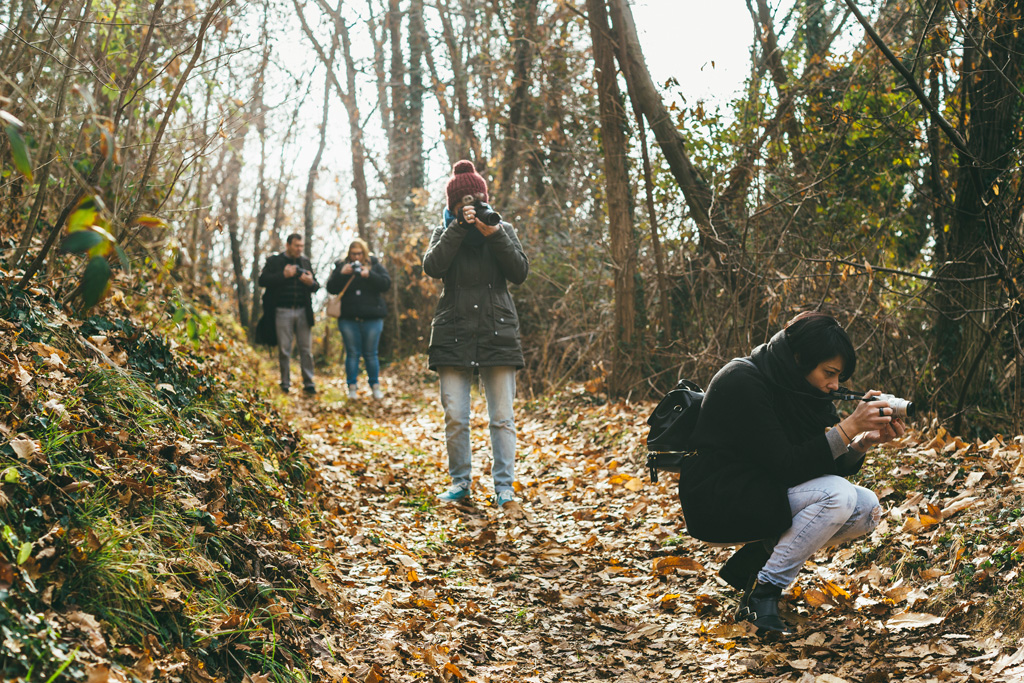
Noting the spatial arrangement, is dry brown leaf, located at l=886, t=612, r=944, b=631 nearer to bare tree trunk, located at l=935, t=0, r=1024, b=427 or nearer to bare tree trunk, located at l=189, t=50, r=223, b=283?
bare tree trunk, located at l=935, t=0, r=1024, b=427

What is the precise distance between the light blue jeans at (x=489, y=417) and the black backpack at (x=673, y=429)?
1.96 meters

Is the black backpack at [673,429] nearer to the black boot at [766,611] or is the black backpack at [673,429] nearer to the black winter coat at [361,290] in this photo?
the black boot at [766,611]

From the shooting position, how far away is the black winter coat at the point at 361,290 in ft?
37.1

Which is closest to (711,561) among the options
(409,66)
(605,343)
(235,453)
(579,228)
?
(235,453)

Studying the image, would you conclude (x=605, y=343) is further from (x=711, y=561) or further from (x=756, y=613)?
(x=756, y=613)

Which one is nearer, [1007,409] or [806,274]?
[1007,409]

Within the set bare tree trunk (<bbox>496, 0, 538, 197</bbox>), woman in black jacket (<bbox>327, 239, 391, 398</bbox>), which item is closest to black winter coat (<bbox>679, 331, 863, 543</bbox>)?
bare tree trunk (<bbox>496, 0, 538, 197</bbox>)

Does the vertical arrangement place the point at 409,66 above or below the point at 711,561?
above

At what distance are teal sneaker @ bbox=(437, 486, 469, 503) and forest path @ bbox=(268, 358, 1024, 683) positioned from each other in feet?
0.30

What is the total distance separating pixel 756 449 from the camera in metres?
3.82

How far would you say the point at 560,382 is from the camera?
10109 mm

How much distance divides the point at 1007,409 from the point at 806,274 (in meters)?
1.86

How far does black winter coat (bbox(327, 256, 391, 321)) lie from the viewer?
1130cm

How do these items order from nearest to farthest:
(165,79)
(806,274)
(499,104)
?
1. (806,274)
2. (165,79)
3. (499,104)
